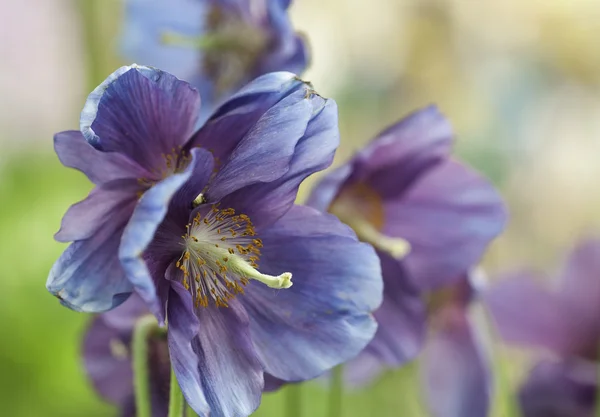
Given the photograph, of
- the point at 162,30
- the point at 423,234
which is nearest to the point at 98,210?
the point at 423,234

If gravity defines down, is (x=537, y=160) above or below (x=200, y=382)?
below

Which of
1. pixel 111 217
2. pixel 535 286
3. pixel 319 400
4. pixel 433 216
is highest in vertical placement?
pixel 111 217

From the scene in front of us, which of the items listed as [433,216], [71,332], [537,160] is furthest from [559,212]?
[433,216]

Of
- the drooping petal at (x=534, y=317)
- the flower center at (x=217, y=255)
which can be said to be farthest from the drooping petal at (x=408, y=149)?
the drooping petal at (x=534, y=317)

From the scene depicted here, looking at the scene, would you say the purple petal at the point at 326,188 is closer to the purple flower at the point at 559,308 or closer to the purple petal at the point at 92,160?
the purple petal at the point at 92,160

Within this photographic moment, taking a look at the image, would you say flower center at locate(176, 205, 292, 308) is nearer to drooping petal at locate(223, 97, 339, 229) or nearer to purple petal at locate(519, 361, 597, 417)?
drooping petal at locate(223, 97, 339, 229)

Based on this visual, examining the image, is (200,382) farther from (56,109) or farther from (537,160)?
(537,160)

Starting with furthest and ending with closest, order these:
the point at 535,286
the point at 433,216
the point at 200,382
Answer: the point at 535,286
the point at 433,216
the point at 200,382
